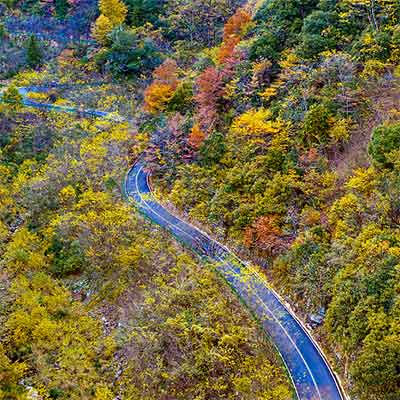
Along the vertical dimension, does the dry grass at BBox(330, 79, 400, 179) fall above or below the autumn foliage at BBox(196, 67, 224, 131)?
above

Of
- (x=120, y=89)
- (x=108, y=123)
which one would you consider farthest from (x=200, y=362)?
(x=120, y=89)

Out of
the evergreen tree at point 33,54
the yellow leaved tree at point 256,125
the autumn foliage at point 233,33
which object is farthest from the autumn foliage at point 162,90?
the evergreen tree at point 33,54

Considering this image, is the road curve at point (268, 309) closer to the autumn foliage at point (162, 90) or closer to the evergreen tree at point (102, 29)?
the autumn foliage at point (162, 90)

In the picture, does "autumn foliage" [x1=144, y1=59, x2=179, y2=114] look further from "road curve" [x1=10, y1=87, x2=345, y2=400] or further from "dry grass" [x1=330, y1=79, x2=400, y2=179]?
"dry grass" [x1=330, y1=79, x2=400, y2=179]

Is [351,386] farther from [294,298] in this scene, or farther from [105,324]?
[105,324]

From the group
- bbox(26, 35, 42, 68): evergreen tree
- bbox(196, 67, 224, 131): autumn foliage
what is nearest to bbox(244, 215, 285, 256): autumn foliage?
bbox(196, 67, 224, 131): autumn foliage

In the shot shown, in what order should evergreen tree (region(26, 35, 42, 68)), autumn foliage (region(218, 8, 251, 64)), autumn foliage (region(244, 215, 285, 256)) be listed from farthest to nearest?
evergreen tree (region(26, 35, 42, 68))
autumn foliage (region(218, 8, 251, 64))
autumn foliage (region(244, 215, 285, 256))
